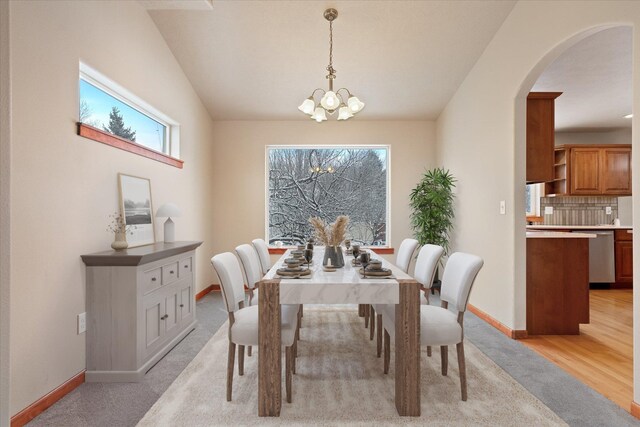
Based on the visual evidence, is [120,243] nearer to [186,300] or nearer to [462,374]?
[186,300]

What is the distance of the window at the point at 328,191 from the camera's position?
217 inches

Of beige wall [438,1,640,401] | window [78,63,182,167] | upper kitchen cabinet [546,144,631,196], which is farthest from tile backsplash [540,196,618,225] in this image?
window [78,63,182,167]

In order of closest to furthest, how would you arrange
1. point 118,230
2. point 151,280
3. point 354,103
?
point 151,280 < point 118,230 < point 354,103

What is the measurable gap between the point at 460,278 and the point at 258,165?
3.86m

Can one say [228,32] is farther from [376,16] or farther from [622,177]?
[622,177]

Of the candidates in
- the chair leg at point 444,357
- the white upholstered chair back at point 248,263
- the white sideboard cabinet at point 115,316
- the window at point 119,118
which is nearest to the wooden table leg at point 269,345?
the white upholstered chair back at point 248,263

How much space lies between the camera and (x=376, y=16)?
3432 millimetres

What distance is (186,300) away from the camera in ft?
10.8

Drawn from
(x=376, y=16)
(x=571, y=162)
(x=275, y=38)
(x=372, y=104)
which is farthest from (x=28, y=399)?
(x=571, y=162)

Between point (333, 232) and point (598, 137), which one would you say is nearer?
point (333, 232)

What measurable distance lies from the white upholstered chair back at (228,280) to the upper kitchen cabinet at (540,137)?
9.53 ft

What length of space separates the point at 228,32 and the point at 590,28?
3.19 m

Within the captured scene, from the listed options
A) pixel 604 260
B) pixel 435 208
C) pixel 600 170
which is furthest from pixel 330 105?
pixel 600 170

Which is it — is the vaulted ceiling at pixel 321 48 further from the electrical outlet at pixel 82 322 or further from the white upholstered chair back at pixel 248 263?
the electrical outlet at pixel 82 322
